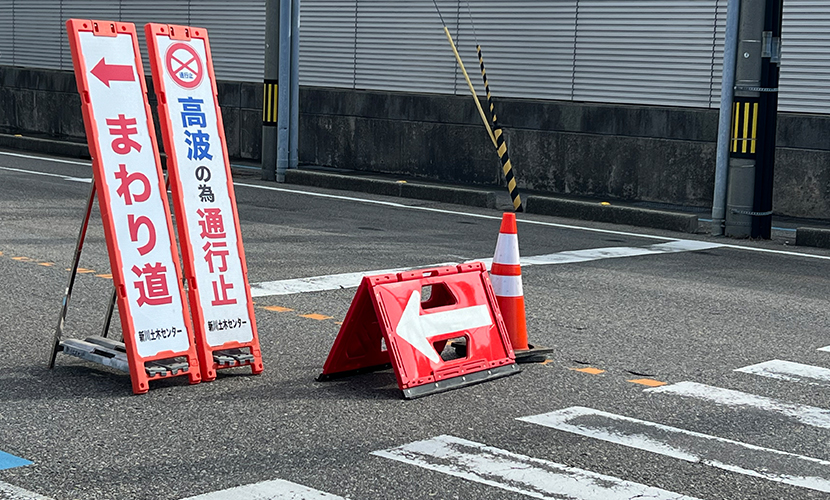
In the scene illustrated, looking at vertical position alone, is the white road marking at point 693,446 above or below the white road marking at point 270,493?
above

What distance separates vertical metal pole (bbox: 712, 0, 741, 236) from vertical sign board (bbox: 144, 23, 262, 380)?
8.93m

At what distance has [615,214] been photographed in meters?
15.5

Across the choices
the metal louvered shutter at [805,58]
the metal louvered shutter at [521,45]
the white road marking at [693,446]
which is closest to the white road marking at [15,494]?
the white road marking at [693,446]

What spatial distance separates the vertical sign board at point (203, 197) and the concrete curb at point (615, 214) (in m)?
9.19

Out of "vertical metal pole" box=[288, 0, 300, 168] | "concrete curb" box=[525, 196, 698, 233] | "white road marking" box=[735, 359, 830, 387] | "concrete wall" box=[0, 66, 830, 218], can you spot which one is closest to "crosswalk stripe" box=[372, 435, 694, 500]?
"white road marking" box=[735, 359, 830, 387]

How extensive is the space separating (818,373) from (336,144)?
15142mm

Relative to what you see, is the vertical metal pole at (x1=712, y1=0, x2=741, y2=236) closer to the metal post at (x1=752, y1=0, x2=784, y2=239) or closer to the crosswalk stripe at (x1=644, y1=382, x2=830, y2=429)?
the metal post at (x1=752, y1=0, x2=784, y2=239)

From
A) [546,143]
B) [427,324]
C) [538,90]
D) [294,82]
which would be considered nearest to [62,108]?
[294,82]

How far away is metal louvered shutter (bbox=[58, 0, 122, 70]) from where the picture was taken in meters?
26.2

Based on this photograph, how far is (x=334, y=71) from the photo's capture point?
21.7 meters

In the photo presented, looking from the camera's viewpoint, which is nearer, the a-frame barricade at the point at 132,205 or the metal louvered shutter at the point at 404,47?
the a-frame barricade at the point at 132,205

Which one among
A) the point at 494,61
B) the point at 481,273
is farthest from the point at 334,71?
the point at 481,273

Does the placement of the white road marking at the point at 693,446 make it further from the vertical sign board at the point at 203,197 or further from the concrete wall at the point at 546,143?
the concrete wall at the point at 546,143

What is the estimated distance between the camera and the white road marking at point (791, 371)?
701 cm
